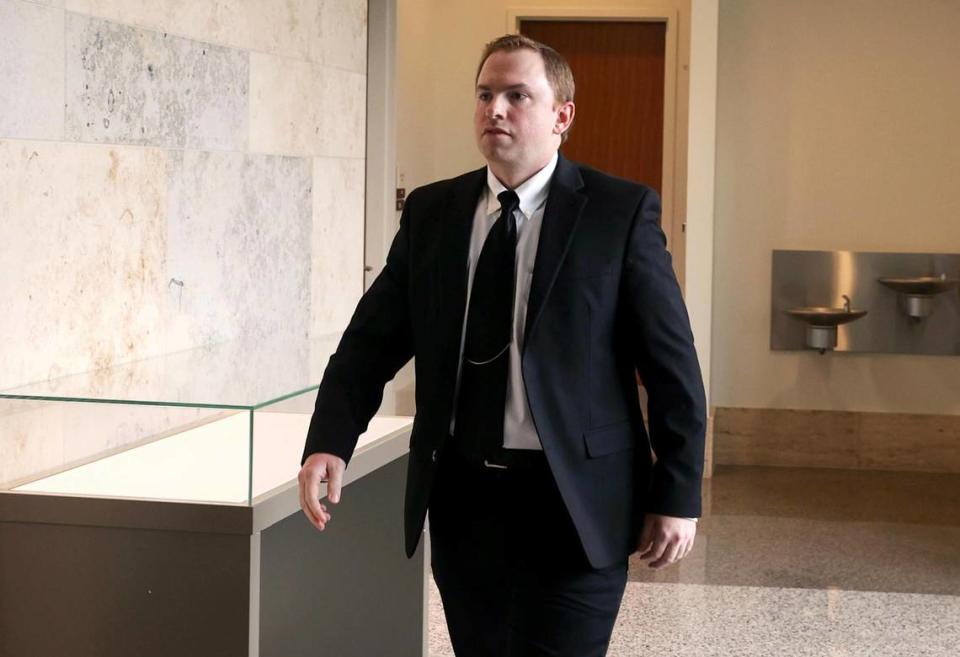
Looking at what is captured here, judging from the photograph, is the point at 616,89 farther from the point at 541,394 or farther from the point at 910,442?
the point at 541,394

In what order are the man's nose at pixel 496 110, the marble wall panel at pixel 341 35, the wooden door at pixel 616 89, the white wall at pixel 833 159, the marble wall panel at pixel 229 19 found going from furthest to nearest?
the wooden door at pixel 616 89 → the white wall at pixel 833 159 → the marble wall panel at pixel 341 35 → the marble wall panel at pixel 229 19 → the man's nose at pixel 496 110

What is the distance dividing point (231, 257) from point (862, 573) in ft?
8.54

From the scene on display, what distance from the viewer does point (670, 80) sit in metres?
8.36

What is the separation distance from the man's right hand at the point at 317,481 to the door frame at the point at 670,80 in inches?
240

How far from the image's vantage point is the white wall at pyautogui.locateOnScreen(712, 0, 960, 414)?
6.96 m

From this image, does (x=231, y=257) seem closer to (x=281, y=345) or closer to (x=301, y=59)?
(x=301, y=59)

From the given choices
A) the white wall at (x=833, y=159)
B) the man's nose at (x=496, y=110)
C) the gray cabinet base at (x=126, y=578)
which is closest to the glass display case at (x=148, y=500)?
the gray cabinet base at (x=126, y=578)

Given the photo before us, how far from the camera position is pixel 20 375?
3.04 meters

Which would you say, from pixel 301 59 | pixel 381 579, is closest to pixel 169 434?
pixel 381 579

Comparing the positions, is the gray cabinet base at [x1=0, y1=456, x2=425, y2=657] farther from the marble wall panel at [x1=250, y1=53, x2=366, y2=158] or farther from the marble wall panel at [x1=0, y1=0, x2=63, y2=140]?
the marble wall panel at [x1=250, y1=53, x2=366, y2=158]

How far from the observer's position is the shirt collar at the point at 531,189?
2.17m

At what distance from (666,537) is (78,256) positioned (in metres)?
1.83

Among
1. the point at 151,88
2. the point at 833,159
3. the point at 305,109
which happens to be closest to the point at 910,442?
the point at 833,159

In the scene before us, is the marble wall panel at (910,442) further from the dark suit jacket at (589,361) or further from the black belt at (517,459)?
the black belt at (517,459)
